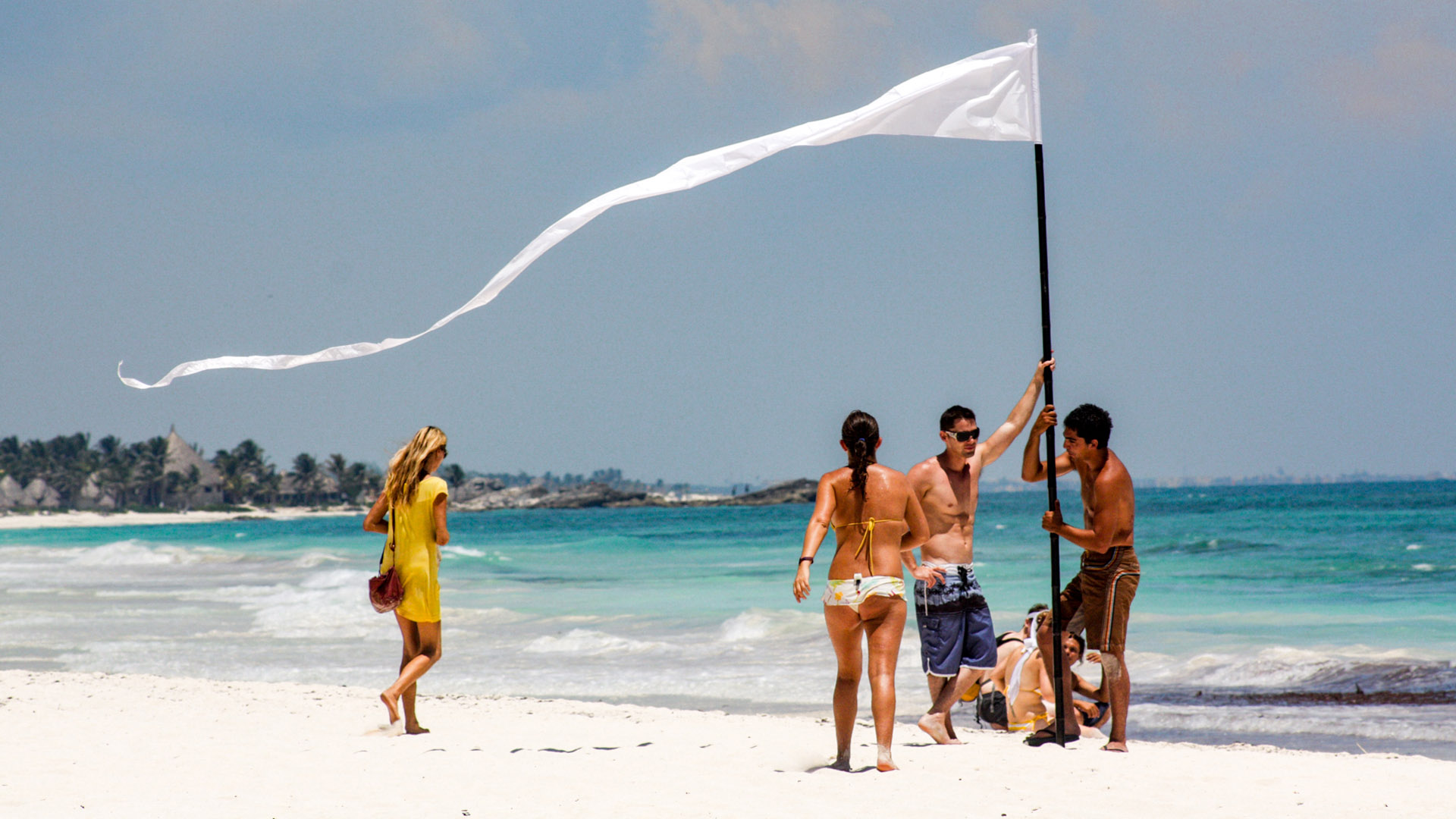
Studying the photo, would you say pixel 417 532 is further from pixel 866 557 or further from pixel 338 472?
pixel 338 472

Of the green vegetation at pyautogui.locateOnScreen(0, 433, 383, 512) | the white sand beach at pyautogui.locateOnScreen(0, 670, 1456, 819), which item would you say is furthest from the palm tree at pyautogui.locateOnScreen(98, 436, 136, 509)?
the white sand beach at pyautogui.locateOnScreen(0, 670, 1456, 819)

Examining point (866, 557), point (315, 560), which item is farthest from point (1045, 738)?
point (315, 560)

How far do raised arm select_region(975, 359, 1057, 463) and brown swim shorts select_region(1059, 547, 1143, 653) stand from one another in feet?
2.21

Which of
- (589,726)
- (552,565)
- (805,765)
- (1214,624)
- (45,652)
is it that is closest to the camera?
(805,765)

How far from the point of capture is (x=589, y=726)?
7.10 metres

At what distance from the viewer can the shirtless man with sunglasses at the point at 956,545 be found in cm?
570

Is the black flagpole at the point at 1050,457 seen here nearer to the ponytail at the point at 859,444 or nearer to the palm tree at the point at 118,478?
the ponytail at the point at 859,444

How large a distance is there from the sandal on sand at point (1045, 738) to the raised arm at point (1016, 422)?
150 cm

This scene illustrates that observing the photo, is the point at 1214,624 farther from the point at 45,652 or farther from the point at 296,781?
the point at 45,652

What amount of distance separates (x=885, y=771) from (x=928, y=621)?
88 cm

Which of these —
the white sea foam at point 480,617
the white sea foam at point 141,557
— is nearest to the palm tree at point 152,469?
the white sea foam at point 141,557

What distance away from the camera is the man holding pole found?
541 centimetres

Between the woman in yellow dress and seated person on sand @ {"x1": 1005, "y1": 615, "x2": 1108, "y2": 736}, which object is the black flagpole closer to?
seated person on sand @ {"x1": 1005, "y1": 615, "x2": 1108, "y2": 736}

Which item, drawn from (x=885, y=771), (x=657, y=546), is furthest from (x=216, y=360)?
(x=657, y=546)
